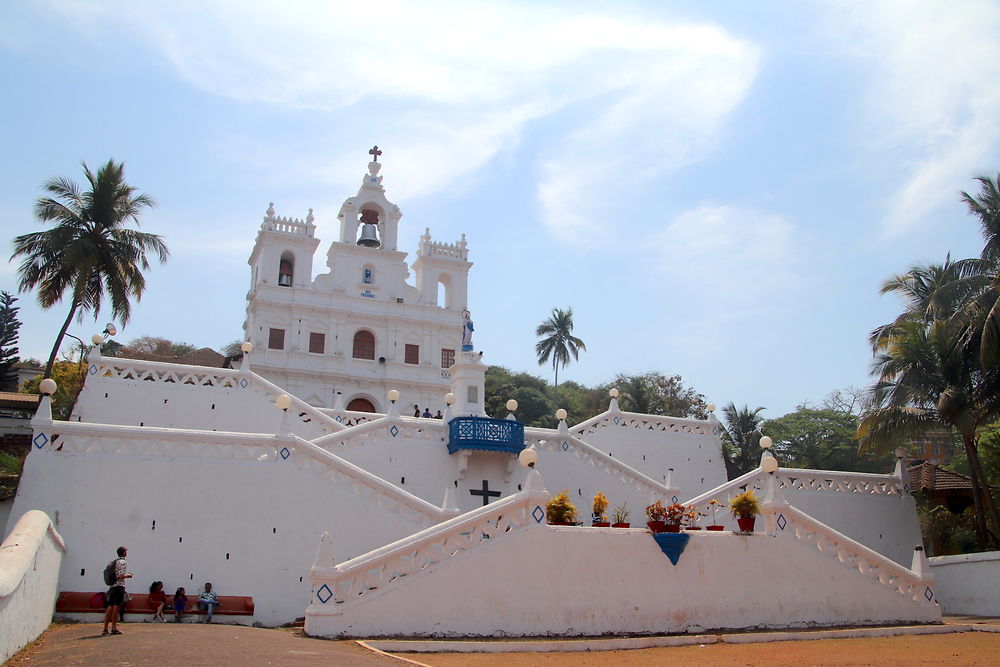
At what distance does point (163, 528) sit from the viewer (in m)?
15.9

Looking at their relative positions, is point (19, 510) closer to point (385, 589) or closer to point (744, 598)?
point (385, 589)

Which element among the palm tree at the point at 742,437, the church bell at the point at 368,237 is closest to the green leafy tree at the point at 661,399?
the palm tree at the point at 742,437

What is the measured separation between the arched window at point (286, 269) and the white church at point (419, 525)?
17.5 metres

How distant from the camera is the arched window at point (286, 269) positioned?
41.5 m

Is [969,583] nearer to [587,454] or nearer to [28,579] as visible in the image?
[587,454]

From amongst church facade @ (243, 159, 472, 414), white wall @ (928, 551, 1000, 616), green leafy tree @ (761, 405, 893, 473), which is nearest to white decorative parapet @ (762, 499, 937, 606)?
white wall @ (928, 551, 1000, 616)

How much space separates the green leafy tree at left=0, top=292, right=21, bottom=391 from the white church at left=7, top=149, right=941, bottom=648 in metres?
22.8

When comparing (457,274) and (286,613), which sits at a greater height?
(457,274)

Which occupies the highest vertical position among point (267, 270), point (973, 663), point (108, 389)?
point (267, 270)

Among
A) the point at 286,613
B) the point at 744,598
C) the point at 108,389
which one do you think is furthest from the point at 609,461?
the point at 108,389

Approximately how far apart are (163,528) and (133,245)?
53.1 ft

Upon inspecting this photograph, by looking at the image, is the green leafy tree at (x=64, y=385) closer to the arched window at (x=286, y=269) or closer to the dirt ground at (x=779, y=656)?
the arched window at (x=286, y=269)

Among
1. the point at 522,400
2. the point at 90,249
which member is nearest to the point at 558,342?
the point at 522,400

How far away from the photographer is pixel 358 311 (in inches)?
1650
